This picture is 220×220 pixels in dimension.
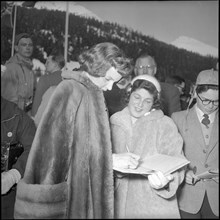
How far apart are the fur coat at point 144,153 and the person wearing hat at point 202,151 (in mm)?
215

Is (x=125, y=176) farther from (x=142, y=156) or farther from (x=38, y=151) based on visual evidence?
(x=38, y=151)

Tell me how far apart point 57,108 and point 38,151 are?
15 centimetres

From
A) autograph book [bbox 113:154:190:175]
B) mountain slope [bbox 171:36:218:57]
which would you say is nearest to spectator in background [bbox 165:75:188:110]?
mountain slope [bbox 171:36:218:57]

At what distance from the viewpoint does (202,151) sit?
1441 mm

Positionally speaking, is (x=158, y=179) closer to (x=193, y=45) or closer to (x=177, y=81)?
(x=177, y=81)

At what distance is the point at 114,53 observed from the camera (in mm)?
1107

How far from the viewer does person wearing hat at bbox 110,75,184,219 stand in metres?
1.22

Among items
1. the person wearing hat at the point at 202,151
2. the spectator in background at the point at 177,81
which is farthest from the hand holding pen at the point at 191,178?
the spectator in background at the point at 177,81

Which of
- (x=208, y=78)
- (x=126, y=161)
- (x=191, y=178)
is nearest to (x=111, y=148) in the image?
(x=126, y=161)

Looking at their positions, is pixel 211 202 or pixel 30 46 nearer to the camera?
pixel 211 202

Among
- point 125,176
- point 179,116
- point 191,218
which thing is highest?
point 179,116

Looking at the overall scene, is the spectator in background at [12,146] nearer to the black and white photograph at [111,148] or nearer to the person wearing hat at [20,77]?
the black and white photograph at [111,148]

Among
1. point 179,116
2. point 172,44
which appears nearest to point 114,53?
point 179,116

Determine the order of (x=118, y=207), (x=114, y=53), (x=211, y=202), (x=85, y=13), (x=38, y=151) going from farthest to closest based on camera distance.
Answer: (x=85, y=13), (x=211, y=202), (x=118, y=207), (x=114, y=53), (x=38, y=151)
